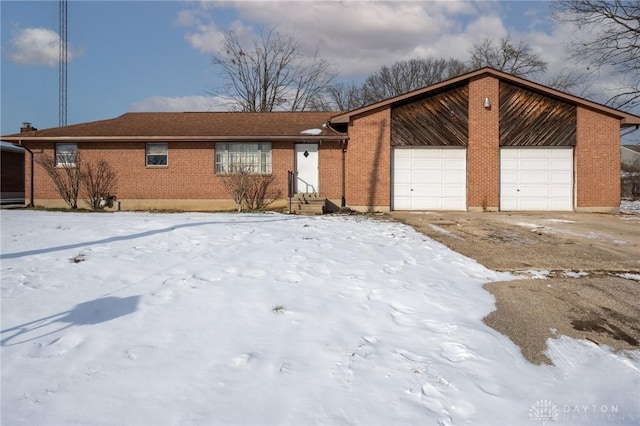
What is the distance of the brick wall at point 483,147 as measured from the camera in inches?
624

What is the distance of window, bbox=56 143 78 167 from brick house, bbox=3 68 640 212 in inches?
14.8

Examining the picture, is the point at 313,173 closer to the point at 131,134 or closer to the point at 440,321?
the point at 131,134

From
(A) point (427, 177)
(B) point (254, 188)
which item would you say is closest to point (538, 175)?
(A) point (427, 177)

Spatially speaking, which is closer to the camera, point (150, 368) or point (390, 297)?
point (150, 368)

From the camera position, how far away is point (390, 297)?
4.97 m

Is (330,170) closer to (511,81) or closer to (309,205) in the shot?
(309,205)

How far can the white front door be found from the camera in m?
16.3

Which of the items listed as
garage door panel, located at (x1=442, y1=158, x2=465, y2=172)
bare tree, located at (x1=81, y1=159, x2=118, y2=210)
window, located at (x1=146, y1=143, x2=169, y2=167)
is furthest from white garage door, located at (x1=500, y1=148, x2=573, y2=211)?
bare tree, located at (x1=81, y1=159, x2=118, y2=210)

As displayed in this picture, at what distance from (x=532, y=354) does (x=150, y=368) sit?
3.16 m

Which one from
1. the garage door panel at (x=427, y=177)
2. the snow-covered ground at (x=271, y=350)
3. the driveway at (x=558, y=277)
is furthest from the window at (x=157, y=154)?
the snow-covered ground at (x=271, y=350)

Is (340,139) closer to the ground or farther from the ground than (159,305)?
farther from the ground

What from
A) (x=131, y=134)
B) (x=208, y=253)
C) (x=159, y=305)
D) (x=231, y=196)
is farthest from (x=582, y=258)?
(x=131, y=134)

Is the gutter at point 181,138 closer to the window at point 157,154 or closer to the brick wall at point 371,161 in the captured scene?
the window at point 157,154

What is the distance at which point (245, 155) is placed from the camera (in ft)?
54.2
